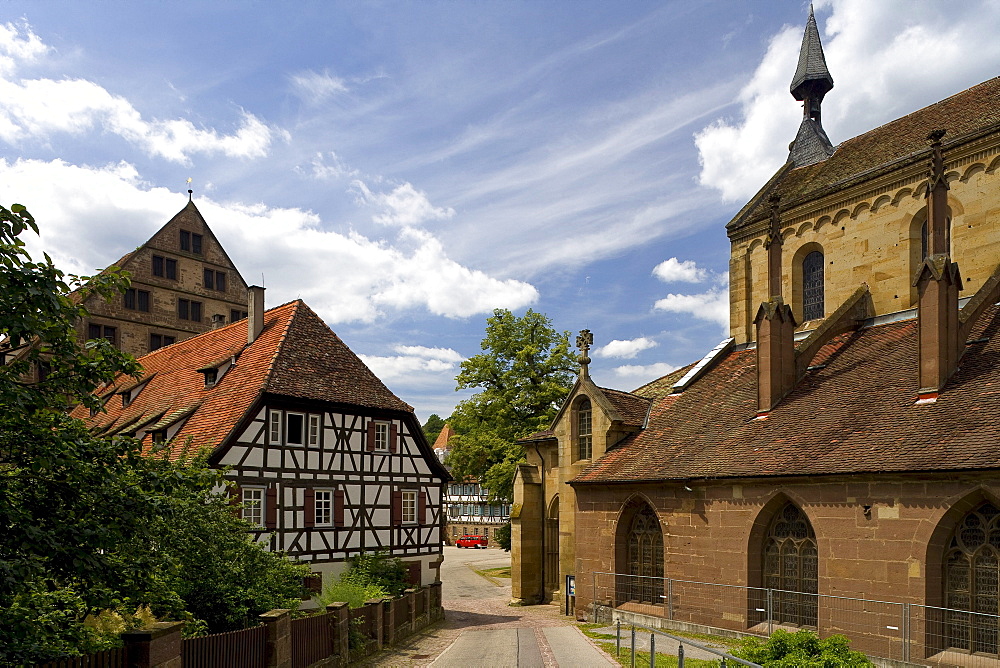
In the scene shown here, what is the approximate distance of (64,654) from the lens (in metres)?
7.73

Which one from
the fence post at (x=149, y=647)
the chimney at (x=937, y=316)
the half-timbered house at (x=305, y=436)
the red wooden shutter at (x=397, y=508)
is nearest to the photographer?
the fence post at (x=149, y=647)

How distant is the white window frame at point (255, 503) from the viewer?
21594 mm

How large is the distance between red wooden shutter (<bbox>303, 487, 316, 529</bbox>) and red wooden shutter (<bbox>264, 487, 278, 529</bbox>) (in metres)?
1.00

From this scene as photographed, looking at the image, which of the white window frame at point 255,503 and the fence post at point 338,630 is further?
the white window frame at point 255,503

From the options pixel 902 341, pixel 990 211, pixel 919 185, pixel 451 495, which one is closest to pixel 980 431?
pixel 902 341

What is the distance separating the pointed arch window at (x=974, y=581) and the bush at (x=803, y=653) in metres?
5.17

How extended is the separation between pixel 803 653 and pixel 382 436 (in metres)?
17.1

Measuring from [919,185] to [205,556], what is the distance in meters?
21.2

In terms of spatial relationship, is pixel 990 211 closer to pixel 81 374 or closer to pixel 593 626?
pixel 593 626

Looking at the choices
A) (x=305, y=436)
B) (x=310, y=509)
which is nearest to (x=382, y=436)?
(x=305, y=436)

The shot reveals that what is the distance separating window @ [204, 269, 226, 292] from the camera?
41906 mm

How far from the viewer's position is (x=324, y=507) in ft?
77.8

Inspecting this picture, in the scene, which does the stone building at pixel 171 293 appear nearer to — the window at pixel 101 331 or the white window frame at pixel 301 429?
the window at pixel 101 331

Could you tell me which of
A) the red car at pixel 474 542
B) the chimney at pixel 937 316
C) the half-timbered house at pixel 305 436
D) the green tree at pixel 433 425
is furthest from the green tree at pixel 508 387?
the green tree at pixel 433 425
